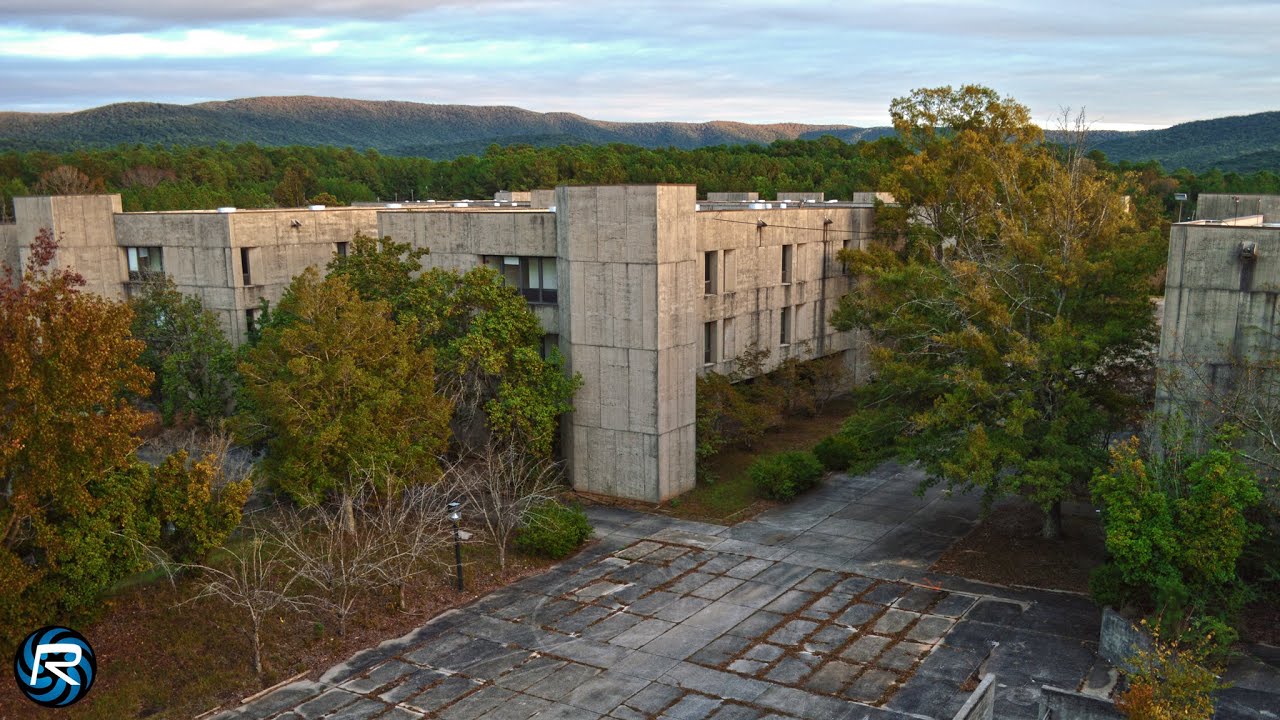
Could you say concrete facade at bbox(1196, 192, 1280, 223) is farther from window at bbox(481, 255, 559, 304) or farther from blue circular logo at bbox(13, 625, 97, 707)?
blue circular logo at bbox(13, 625, 97, 707)

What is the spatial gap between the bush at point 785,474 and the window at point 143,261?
1053 inches

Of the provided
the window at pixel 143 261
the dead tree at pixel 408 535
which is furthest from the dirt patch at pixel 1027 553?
the window at pixel 143 261

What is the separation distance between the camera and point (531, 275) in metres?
33.6

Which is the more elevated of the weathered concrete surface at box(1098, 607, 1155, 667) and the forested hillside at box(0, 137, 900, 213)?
the forested hillside at box(0, 137, 900, 213)

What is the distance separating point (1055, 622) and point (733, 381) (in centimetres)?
1675

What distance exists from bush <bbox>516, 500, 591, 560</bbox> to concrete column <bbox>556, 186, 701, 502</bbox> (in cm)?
460

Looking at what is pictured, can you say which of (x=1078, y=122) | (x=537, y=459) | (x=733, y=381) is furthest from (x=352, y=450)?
(x=1078, y=122)

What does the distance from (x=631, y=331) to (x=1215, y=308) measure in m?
15.6

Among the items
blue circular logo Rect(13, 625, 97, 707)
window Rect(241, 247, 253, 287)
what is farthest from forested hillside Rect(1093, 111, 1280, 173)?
blue circular logo Rect(13, 625, 97, 707)

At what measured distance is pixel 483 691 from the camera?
19016mm

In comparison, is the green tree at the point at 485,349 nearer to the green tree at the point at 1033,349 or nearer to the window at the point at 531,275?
the window at the point at 531,275

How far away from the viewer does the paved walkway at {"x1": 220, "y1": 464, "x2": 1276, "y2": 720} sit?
18.5 metres

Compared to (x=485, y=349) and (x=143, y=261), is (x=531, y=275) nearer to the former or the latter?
(x=485, y=349)

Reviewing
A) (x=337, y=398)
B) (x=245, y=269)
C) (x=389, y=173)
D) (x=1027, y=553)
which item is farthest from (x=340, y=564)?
(x=389, y=173)
